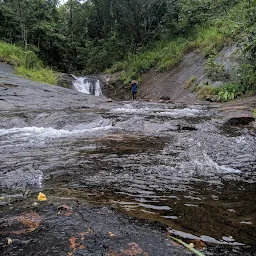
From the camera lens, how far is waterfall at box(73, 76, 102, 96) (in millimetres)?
24541

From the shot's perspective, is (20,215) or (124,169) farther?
(124,169)

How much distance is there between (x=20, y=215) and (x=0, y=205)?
1.40 feet

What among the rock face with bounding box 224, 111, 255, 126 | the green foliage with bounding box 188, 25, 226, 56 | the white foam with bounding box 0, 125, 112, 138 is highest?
the green foliage with bounding box 188, 25, 226, 56

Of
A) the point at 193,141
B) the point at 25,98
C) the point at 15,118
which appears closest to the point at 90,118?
the point at 15,118

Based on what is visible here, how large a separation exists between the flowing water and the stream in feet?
0.04

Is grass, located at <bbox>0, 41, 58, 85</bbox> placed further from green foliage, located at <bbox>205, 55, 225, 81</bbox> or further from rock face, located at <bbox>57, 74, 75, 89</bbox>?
green foliage, located at <bbox>205, 55, 225, 81</bbox>

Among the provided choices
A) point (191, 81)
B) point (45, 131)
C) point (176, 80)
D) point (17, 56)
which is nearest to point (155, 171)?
point (45, 131)

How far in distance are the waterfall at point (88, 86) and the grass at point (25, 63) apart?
7.10 ft

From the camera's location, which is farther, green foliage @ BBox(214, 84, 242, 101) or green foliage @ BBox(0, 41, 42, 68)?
green foliage @ BBox(0, 41, 42, 68)

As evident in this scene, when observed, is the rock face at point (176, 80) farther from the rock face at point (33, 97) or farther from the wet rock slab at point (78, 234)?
the wet rock slab at point (78, 234)

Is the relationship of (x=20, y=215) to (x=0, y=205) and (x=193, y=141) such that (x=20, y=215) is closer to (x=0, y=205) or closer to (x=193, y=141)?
(x=0, y=205)

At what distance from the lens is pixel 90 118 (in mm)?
9641

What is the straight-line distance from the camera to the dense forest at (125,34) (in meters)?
22.1

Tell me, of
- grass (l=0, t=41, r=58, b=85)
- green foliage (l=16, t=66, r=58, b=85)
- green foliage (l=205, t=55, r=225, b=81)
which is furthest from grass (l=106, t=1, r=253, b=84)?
grass (l=0, t=41, r=58, b=85)
